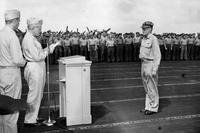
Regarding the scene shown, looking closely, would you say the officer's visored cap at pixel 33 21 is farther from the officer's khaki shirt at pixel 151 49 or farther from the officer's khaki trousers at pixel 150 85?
the officer's khaki trousers at pixel 150 85

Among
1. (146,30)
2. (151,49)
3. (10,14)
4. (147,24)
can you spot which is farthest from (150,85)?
(10,14)

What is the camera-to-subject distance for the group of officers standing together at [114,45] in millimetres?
22653

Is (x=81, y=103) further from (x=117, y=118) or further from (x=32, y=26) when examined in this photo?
(x=32, y=26)

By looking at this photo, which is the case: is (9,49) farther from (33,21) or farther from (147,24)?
(147,24)

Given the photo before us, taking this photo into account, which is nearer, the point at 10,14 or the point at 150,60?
the point at 10,14

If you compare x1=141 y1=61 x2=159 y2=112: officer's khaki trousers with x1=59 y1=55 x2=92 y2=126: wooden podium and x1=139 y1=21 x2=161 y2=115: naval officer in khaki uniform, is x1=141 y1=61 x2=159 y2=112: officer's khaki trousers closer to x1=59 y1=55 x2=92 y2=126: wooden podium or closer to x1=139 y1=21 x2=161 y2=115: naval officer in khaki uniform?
x1=139 y1=21 x2=161 y2=115: naval officer in khaki uniform

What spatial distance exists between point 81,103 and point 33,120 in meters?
1.12

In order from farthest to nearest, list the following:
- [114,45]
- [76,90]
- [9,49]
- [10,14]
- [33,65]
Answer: [114,45]
[76,90]
[33,65]
[10,14]
[9,49]

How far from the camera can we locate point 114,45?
78.6ft

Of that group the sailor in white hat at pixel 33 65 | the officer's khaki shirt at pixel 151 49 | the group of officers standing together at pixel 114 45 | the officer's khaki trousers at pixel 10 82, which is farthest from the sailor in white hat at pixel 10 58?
the group of officers standing together at pixel 114 45

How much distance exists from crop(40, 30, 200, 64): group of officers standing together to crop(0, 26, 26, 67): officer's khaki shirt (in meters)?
15.1

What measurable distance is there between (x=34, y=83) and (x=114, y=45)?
17099mm

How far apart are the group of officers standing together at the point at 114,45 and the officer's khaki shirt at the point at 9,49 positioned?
1507 cm

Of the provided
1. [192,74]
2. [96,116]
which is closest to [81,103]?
[96,116]
